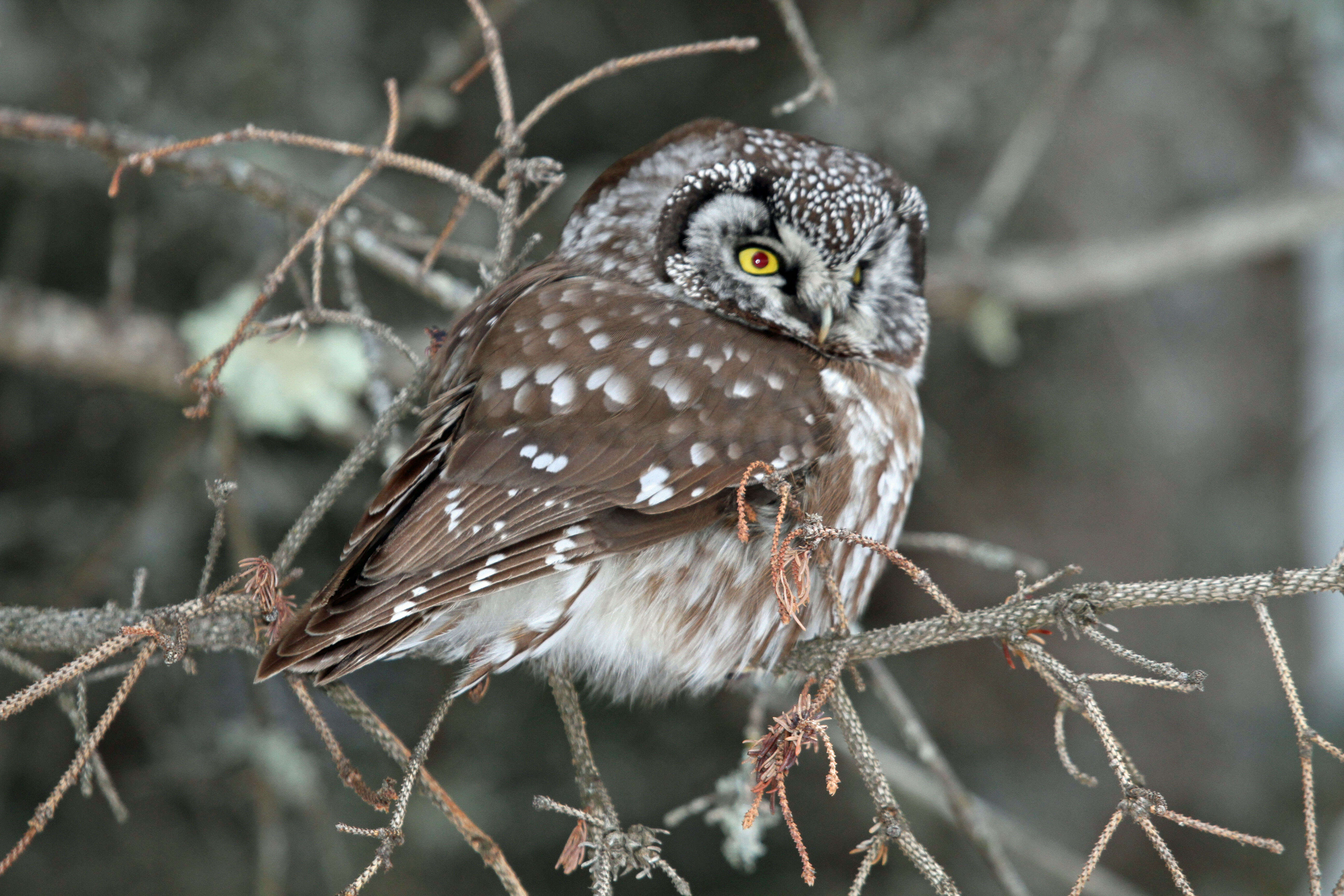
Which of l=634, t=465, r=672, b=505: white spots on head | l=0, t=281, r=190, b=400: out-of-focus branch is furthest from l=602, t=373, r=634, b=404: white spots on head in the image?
l=0, t=281, r=190, b=400: out-of-focus branch

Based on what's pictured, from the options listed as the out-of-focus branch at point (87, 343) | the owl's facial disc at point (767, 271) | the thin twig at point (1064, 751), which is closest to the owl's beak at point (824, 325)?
the owl's facial disc at point (767, 271)

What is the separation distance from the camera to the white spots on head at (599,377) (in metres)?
1.87

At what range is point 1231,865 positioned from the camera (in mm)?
3557

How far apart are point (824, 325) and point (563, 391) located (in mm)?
562

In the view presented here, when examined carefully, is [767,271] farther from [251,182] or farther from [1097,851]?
[1097,851]

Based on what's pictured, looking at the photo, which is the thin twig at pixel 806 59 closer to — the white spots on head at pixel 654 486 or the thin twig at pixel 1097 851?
the white spots on head at pixel 654 486

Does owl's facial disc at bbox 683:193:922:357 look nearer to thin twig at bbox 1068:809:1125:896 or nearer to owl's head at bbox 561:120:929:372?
owl's head at bbox 561:120:929:372

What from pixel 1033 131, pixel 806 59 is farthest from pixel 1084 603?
pixel 1033 131

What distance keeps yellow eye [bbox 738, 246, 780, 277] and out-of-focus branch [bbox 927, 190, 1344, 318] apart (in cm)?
135

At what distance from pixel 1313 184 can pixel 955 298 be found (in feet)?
4.21

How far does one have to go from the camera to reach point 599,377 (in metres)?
1.88

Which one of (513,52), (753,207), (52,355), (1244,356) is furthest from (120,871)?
(1244,356)

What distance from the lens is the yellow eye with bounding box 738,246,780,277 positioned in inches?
83.8

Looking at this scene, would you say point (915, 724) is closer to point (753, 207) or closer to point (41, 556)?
point (753, 207)
